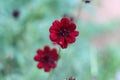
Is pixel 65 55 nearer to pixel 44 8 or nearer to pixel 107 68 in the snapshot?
pixel 107 68

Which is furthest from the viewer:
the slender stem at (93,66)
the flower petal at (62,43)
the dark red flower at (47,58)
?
the slender stem at (93,66)

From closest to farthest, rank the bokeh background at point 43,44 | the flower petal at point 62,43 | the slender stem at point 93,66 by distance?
the flower petal at point 62,43 → the slender stem at point 93,66 → the bokeh background at point 43,44

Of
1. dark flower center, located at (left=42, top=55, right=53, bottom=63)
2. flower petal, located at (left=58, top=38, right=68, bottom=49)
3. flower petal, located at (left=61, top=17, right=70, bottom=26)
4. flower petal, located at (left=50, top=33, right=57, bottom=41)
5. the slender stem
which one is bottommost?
flower petal, located at (left=58, top=38, right=68, bottom=49)

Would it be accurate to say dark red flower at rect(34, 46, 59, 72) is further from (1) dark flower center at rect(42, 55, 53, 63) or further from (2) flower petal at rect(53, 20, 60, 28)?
(2) flower petal at rect(53, 20, 60, 28)

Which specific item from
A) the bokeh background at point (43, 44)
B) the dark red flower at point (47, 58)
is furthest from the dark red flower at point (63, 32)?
the bokeh background at point (43, 44)

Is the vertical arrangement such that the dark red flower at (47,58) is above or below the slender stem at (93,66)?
below

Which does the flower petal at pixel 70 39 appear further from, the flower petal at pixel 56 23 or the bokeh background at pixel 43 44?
the bokeh background at pixel 43 44

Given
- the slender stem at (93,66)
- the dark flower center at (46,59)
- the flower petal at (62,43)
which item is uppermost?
the slender stem at (93,66)

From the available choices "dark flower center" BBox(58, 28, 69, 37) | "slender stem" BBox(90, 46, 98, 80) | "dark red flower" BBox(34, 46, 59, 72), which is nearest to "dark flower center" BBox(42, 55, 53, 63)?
"dark red flower" BBox(34, 46, 59, 72)
